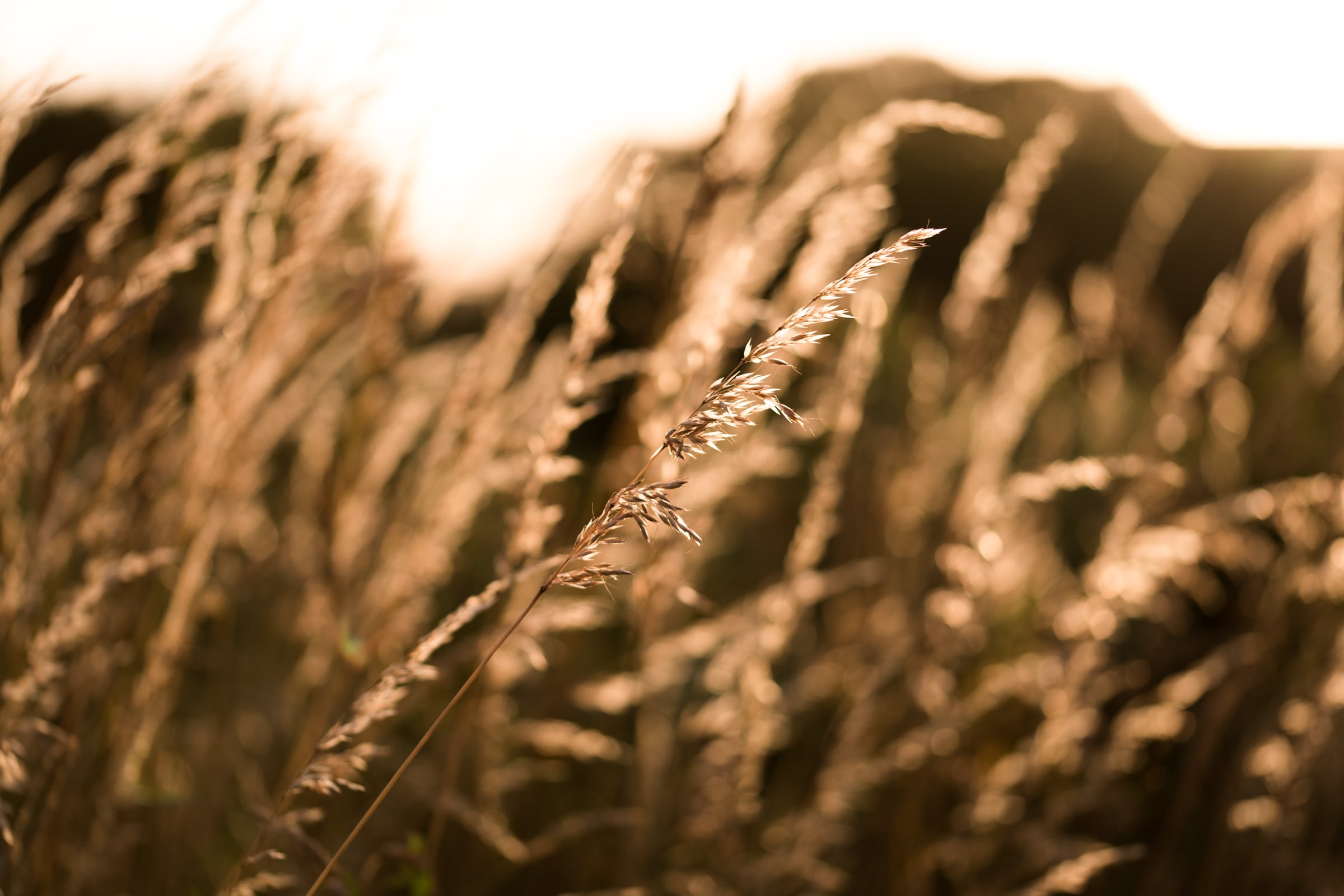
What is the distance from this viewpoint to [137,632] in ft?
4.17

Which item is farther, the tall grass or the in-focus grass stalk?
the tall grass

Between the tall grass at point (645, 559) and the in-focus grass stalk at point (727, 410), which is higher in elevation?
the in-focus grass stalk at point (727, 410)

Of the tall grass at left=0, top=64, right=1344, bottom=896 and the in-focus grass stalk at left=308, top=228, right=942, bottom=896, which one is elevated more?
the in-focus grass stalk at left=308, top=228, right=942, bottom=896

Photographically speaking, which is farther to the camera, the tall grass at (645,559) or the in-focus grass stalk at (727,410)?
the tall grass at (645,559)

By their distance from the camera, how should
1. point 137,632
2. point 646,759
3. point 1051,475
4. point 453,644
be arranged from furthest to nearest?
point 453,644
point 646,759
point 137,632
point 1051,475

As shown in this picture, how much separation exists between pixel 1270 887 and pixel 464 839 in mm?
1496

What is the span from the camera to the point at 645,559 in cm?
160

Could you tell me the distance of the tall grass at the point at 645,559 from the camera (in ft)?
3.33

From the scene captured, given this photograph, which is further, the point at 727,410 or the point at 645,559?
the point at 645,559

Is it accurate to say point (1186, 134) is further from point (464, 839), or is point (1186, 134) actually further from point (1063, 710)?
point (464, 839)

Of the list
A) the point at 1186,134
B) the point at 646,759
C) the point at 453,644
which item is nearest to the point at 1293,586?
the point at 646,759

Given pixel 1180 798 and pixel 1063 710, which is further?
pixel 1180 798

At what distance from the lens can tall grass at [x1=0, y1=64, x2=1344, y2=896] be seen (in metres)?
1.01

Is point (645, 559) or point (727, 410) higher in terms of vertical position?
point (727, 410)
